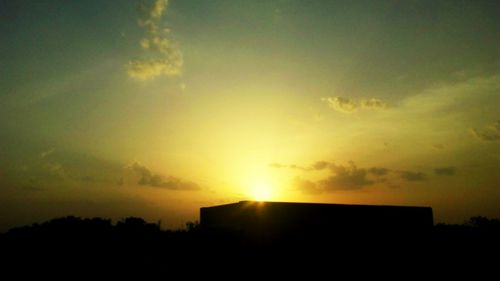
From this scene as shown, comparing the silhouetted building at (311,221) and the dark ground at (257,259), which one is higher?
the silhouetted building at (311,221)

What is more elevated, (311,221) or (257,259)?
(311,221)

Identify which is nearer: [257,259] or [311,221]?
[257,259]

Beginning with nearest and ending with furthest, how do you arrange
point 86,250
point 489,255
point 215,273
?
point 215,273, point 86,250, point 489,255

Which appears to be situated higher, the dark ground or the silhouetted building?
the silhouetted building

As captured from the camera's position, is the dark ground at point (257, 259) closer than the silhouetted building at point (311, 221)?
Yes

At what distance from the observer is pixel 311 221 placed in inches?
1012

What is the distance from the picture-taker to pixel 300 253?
2467 cm

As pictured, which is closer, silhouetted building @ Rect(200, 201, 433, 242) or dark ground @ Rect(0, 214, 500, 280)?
dark ground @ Rect(0, 214, 500, 280)

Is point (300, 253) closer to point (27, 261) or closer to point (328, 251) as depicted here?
point (328, 251)

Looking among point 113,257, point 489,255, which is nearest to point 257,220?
point 113,257

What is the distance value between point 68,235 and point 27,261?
13.1 meters

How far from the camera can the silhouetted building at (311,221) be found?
81.0 ft

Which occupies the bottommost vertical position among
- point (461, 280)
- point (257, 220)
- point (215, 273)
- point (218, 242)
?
point (461, 280)

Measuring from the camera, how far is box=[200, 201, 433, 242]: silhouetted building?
24688 mm
